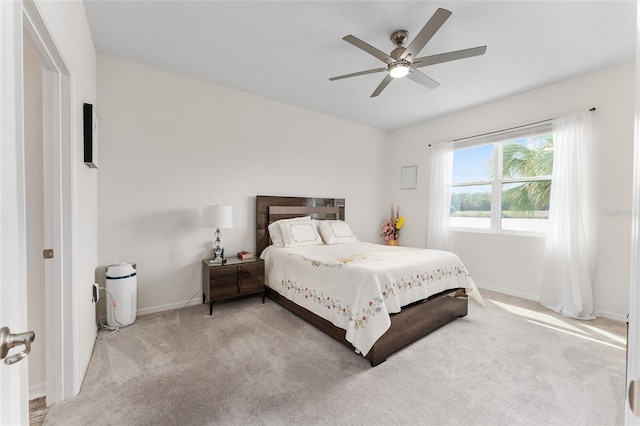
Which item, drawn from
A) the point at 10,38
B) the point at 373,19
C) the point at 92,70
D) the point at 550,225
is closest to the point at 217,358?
the point at 10,38

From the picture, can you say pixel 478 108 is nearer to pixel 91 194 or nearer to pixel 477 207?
pixel 477 207

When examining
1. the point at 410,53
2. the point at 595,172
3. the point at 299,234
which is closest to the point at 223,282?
the point at 299,234

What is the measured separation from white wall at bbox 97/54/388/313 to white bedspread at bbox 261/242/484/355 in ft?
3.53

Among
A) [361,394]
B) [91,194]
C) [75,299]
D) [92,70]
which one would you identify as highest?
[92,70]

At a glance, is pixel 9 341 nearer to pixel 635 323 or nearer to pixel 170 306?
pixel 635 323

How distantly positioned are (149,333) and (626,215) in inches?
201

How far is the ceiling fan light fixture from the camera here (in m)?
2.32

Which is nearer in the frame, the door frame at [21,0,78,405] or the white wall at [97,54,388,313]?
the door frame at [21,0,78,405]

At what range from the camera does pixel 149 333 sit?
2.51 metres

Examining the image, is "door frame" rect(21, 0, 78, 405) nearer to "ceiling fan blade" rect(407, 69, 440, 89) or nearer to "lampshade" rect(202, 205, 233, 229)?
"lampshade" rect(202, 205, 233, 229)

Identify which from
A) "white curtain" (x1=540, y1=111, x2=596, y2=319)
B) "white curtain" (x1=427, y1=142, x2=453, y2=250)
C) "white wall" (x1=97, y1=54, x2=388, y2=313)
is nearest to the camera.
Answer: "white wall" (x1=97, y1=54, x2=388, y2=313)

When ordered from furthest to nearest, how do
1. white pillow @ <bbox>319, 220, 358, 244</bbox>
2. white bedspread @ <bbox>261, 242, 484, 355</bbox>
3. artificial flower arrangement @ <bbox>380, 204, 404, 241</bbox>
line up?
artificial flower arrangement @ <bbox>380, 204, 404, 241</bbox>, white pillow @ <bbox>319, 220, 358, 244</bbox>, white bedspread @ <bbox>261, 242, 484, 355</bbox>

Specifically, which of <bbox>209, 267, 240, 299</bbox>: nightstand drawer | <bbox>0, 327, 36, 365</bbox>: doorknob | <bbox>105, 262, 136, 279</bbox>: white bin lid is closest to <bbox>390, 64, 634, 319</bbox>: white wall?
<bbox>209, 267, 240, 299</bbox>: nightstand drawer

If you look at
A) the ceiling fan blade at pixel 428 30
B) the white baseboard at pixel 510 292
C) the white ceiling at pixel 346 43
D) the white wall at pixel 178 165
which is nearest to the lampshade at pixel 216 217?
the white wall at pixel 178 165
